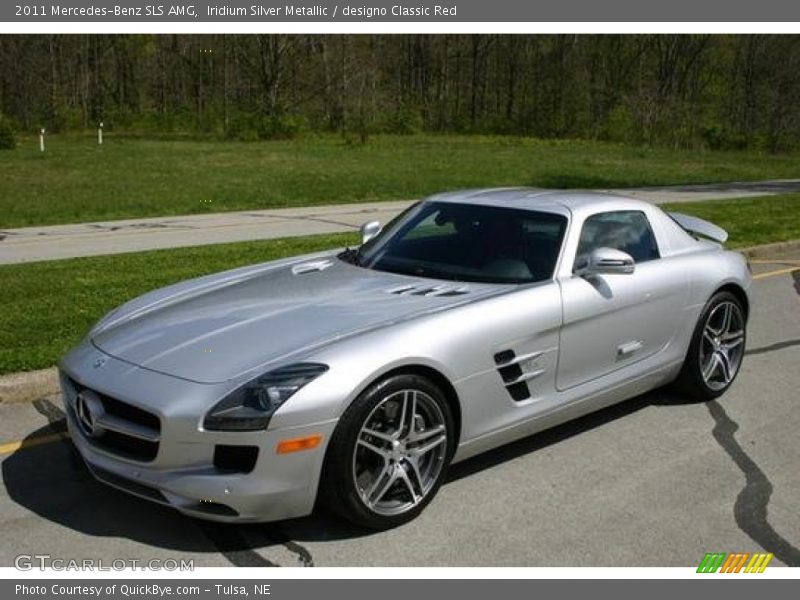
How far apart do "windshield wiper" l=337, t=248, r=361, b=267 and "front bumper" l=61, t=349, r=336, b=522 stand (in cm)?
184

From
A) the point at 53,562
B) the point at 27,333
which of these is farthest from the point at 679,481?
the point at 27,333

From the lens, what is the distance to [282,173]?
24234mm

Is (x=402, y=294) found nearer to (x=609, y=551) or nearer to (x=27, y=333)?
(x=609, y=551)

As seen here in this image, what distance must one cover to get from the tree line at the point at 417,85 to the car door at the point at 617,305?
39.2 m

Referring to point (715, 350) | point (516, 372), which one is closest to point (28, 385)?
point (516, 372)

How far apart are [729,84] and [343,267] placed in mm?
68753

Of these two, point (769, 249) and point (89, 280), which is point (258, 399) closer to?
point (89, 280)

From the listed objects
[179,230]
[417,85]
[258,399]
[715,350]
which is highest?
[417,85]

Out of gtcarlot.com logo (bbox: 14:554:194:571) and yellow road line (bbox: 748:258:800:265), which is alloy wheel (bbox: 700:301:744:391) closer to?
gtcarlot.com logo (bbox: 14:554:194:571)

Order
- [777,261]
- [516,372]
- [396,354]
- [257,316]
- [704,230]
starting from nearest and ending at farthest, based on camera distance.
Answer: [396,354] < [257,316] < [516,372] < [704,230] < [777,261]

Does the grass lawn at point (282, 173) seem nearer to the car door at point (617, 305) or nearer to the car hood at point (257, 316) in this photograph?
the car hood at point (257, 316)

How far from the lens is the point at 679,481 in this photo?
444cm

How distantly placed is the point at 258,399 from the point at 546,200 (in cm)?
249

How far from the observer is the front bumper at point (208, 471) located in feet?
11.4
